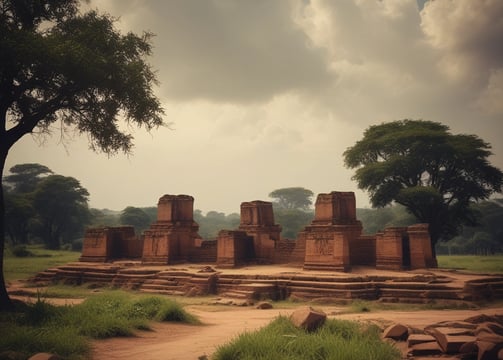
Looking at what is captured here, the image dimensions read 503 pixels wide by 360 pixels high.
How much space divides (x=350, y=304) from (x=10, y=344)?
9.91 m

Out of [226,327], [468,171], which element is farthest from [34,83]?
[468,171]

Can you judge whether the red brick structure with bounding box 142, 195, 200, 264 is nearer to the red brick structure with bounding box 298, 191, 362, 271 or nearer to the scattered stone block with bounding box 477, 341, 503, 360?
the red brick structure with bounding box 298, 191, 362, 271

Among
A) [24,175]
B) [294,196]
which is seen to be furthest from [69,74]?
[294,196]

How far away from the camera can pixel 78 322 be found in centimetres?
736

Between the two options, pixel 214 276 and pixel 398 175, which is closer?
pixel 214 276

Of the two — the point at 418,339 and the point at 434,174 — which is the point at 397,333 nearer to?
the point at 418,339

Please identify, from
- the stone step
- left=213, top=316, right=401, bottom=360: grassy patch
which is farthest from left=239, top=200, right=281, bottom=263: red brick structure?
left=213, top=316, right=401, bottom=360: grassy patch

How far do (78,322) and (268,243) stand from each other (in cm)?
1464

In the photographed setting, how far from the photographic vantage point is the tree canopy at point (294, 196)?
7806 centimetres

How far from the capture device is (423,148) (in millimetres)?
23875

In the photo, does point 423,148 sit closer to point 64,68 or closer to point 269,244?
point 269,244

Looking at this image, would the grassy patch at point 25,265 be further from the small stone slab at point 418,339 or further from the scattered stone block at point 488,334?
the scattered stone block at point 488,334

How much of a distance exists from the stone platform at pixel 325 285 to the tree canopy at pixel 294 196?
197 feet

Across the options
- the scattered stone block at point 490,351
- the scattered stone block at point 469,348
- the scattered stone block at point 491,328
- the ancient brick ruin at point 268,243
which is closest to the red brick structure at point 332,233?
the ancient brick ruin at point 268,243
